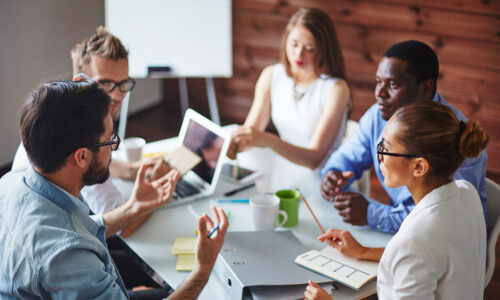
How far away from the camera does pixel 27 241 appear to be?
98cm

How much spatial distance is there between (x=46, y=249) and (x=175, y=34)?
8.80 ft

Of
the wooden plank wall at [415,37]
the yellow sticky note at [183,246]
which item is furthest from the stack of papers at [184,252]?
the wooden plank wall at [415,37]

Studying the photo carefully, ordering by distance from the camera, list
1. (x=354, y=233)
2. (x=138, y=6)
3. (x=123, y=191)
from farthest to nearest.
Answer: (x=138, y=6)
(x=123, y=191)
(x=354, y=233)

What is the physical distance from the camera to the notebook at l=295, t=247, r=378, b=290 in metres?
1.28

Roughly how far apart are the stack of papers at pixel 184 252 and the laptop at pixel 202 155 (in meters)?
0.26

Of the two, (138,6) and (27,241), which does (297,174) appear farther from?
(138,6)

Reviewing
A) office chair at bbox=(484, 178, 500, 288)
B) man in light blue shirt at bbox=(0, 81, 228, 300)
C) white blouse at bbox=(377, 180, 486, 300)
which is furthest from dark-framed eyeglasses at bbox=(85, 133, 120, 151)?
office chair at bbox=(484, 178, 500, 288)

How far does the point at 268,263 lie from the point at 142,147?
3.23 ft

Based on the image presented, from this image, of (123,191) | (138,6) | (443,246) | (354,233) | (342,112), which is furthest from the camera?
(138,6)

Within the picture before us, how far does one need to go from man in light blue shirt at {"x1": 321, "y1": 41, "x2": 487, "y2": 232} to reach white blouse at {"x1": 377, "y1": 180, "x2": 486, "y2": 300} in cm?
39

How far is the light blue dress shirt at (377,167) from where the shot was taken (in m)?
1.58

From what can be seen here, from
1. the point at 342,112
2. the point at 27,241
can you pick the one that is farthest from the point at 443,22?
the point at 27,241

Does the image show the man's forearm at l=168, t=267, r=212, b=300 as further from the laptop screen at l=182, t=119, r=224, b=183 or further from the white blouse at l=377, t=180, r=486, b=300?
the laptop screen at l=182, t=119, r=224, b=183

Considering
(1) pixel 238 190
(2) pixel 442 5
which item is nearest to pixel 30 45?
(1) pixel 238 190
